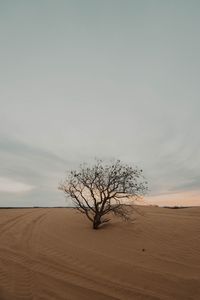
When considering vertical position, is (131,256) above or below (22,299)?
above

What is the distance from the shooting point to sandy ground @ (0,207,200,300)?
7.64 meters

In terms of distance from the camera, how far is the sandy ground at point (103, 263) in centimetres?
764

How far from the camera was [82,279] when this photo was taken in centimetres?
855

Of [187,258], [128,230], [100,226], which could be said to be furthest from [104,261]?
[100,226]

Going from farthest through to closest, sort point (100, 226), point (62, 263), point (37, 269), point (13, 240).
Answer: point (100, 226) < point (13, 240) < point (62, 263) < point (37, 269)

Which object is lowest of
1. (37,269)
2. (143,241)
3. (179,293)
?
(179,293)

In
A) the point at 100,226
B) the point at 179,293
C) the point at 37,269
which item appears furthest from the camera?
the point at 100,226

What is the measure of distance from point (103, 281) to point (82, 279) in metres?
0.61

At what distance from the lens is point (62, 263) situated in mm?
10258

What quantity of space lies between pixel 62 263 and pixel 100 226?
7733mm

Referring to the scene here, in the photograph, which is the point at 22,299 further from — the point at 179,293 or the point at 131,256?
the point at 131,256

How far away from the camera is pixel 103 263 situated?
10234 millimetres

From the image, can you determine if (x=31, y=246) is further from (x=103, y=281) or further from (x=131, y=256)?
(x=103, y=281)

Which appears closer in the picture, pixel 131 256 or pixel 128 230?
pixel 131 256
